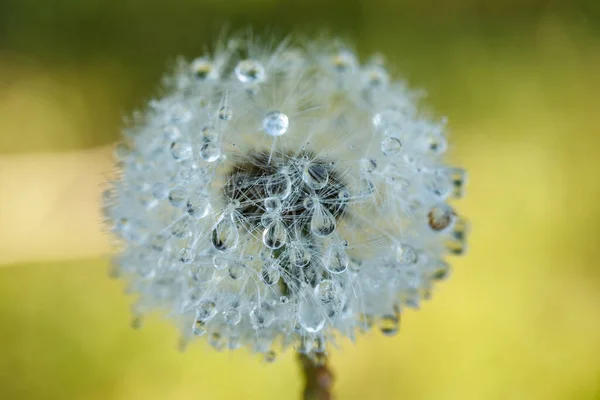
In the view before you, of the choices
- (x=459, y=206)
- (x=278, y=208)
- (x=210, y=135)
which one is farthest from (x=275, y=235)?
(x=459, y=206)

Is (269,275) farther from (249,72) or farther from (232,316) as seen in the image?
(249,72)

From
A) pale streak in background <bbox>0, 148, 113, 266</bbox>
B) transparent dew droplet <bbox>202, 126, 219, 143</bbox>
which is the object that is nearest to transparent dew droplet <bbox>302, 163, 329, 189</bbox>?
transparent dew droplet <bbox>202, 126, 219, 143</bbox>

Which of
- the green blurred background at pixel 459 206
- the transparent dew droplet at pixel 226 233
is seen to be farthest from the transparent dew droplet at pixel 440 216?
the green blurred background at pixel 459 206

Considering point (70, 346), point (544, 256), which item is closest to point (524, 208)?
point (544, 256)

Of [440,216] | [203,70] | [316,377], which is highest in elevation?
[203,70]

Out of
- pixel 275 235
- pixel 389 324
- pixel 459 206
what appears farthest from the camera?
pixel 459 206
